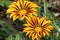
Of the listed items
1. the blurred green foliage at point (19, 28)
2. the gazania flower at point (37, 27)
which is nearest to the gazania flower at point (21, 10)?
the gazania flower at point (37, 27)

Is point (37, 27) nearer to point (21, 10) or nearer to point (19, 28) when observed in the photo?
point (21, 10)

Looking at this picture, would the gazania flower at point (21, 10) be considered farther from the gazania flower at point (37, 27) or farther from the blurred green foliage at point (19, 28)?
the blurred green foliage at point (19, 28)

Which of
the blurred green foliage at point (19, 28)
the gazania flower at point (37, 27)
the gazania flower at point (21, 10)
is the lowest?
the blurred green foliage at point (19, 28)

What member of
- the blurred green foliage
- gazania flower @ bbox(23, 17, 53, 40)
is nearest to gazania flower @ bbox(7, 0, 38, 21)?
gazania flower @ bbox(23, 17, 53, 40)

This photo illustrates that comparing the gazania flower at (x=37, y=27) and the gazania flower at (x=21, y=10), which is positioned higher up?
the gazania flower at (x=21, y=10)

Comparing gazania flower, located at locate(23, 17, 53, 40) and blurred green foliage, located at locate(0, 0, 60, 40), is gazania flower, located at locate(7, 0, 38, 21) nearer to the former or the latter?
gazania flower, located at locate(23, 17, 53, 40)

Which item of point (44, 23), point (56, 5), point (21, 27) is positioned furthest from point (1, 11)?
point (44, 23)

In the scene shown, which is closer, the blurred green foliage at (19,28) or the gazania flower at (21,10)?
the gazania flower at (21,10)
